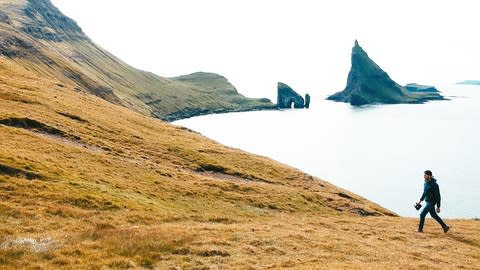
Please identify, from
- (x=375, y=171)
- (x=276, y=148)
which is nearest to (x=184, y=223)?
(x=375, y=171)

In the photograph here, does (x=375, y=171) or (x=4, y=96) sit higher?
(x=4, y=96)

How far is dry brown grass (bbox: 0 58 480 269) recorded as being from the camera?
73.7 feet

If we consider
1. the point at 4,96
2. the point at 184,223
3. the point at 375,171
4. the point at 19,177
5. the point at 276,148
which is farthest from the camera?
the point at 276,148

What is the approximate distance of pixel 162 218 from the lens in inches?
1298

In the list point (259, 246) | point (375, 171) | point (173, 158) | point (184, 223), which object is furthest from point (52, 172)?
point (375, 171)

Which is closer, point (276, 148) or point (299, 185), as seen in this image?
point (299, 185)

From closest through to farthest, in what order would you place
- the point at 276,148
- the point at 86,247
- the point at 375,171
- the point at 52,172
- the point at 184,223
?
the point at 86,247 < the point at 184,223 < the point at 52,172 < the point at 375,171 < the point at 276,148

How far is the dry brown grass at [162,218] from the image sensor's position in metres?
22.5

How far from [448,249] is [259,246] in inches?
546

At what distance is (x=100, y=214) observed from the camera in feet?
101

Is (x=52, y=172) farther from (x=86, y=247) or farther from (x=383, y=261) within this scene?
(x=383, y=261)

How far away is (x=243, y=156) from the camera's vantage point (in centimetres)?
7656

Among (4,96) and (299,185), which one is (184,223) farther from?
(4,96)

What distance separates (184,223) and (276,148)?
163535 mm
